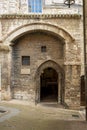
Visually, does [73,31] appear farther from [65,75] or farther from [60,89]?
[60,89]

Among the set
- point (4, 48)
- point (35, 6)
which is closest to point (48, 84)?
point (4, 48)

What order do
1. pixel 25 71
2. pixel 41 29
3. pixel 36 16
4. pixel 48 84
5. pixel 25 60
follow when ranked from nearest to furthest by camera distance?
1. pixel 36 16
2. pixel 41 29
3. pixel 25 71
4. pixel 25 60
5. pixel 48 84

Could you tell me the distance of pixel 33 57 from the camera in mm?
16047

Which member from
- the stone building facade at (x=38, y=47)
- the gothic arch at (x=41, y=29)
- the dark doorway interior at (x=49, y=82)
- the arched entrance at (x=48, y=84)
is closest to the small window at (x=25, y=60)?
the stone building facade at (x=38, y=47)

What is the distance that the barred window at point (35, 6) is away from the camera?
15938 millimetres

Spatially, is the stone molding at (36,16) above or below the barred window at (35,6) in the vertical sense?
below

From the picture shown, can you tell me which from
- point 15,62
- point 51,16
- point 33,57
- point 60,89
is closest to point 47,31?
point 51,16

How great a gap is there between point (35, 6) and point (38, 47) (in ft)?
9.59

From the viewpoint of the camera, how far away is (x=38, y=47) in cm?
1606

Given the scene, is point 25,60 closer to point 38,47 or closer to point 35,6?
point 38,47

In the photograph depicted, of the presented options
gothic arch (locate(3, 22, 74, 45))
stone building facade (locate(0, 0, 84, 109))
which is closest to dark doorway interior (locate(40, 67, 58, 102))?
stone building facade (locate(0, 0, 84, 109))

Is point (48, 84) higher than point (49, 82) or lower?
lower

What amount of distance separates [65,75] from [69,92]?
3.74 ft

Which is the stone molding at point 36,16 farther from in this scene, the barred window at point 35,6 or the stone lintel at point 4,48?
the stone lintel at point 4,48
